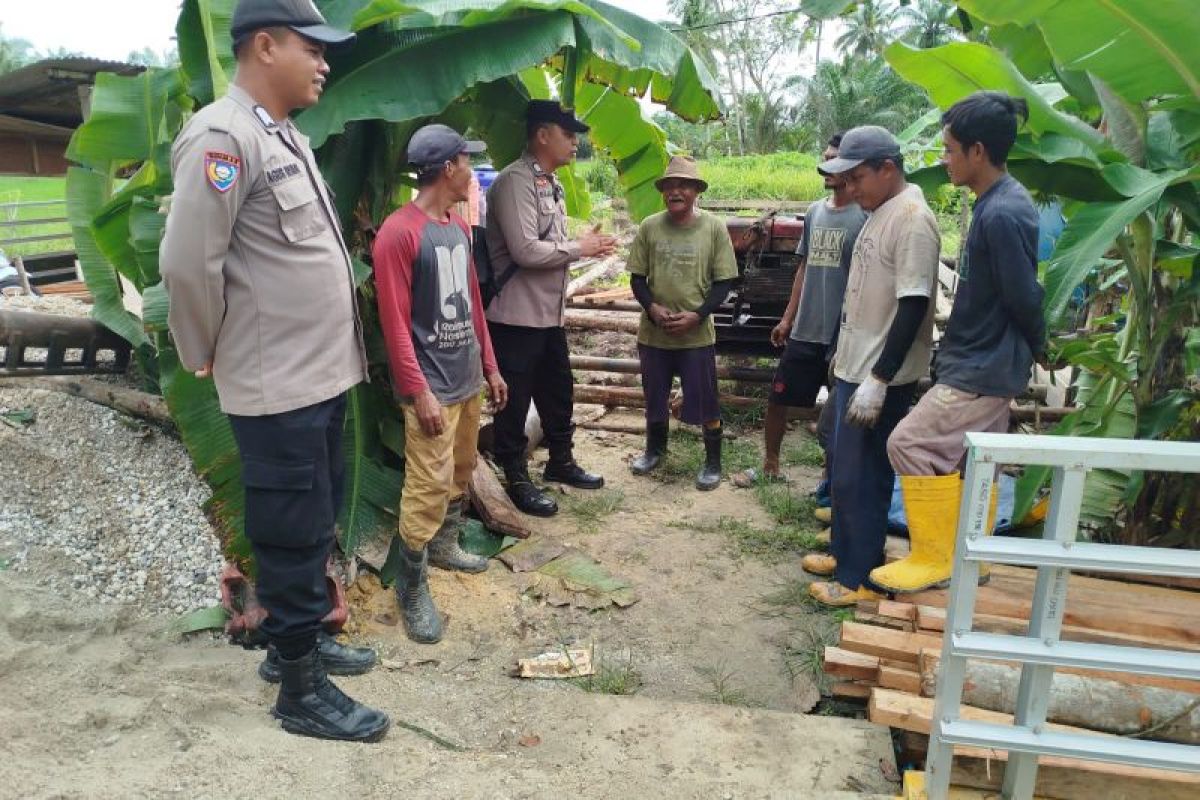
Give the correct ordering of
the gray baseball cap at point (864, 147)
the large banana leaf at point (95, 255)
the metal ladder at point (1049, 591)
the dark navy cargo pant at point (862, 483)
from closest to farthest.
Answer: the metal ladder at point (1049, 591) < the gray baseball cap at point (864, 147) < the dark navy cargo pant at point (862, 483) < the large banana leaf at point (95, 255)

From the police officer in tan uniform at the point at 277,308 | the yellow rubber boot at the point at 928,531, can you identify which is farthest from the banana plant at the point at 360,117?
the yellow rubber boot at the point at 928,531

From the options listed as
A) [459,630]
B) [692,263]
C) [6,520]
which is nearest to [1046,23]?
[692,263]

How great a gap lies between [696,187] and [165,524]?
3.51 m

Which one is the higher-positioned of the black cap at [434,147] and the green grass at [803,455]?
the black cap at [434,147]

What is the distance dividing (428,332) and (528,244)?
1158 millimetres

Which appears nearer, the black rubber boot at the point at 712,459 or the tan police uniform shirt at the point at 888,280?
the tan police uniform shirt at the point at 888,280

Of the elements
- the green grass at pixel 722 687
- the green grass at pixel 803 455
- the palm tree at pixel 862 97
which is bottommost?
the green grass at pixel 722 687

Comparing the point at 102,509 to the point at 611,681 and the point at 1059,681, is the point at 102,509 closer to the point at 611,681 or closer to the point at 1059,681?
the point at 611,681

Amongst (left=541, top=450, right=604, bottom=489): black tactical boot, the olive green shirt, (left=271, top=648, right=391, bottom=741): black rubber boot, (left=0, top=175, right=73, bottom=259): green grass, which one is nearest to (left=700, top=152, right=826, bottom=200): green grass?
(left=0, top=175, right=73, bottom=259): green grass

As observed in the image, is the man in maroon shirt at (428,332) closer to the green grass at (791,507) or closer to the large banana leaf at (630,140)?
the large banana leaf at (630,140)

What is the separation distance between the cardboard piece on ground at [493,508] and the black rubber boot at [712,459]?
1390 mm

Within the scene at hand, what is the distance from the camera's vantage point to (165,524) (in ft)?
13.9

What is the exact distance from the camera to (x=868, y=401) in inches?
141

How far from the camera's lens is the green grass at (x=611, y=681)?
3374 mm
